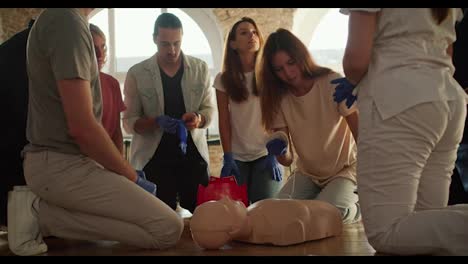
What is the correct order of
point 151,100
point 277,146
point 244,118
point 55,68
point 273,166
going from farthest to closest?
point 151,100
point 244,118
point 273,166
point 277,146
point 55,68

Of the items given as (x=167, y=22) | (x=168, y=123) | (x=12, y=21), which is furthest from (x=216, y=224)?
(x=12, y=21)

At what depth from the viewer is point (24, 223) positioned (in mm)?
1738

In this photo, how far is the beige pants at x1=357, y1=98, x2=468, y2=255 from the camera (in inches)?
55.9

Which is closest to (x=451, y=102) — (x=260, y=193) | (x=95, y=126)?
(x=95, y=126)

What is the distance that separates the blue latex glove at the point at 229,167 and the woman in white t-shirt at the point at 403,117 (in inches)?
53.4

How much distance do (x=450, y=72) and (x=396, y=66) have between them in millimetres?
193

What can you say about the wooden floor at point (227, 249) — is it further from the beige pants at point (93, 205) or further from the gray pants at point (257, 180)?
the gray pants at point (257, 180)

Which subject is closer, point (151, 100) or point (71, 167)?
point (71, 167)

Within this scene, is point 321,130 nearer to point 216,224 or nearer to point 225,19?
point 216,224

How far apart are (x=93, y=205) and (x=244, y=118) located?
4.32 ft

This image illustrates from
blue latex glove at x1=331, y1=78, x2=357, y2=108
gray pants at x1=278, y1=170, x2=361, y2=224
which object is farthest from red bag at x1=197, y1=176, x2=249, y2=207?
blue latex glove at x1=331, y1=78, x2=357, y2=108

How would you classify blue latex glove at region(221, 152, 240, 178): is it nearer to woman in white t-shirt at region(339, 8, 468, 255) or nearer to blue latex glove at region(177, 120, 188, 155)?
blue latex glove at region(177, 120, 188, 155)

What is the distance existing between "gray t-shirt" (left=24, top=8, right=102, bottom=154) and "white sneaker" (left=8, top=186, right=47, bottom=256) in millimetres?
155

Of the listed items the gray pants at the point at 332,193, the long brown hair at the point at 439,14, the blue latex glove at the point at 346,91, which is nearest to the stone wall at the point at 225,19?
the gray pants at the point at 332,193
